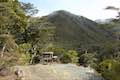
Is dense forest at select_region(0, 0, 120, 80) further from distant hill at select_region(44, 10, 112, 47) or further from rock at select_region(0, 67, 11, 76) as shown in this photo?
rock at select_region(0, 67, 11, 76)

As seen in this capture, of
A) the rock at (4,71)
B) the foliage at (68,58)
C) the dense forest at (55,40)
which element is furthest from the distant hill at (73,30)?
the rock at (4,71)

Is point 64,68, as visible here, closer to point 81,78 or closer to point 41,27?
point 81,78

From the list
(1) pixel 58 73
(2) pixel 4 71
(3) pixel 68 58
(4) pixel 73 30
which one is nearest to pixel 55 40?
(3) pixel 68 58

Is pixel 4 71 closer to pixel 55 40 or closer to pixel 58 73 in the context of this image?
pixel 58 73

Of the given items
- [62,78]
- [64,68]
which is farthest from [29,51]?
[62,78]

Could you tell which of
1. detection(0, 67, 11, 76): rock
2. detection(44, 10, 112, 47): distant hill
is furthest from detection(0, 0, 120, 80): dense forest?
detection(0, 67, 11, 76): rock

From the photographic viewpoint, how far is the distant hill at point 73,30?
37.8m

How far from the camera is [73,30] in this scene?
45406mm

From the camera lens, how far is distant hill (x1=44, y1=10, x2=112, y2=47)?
37.8 meters

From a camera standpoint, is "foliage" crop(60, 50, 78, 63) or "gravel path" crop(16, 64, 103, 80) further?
"foliage" crop(60, 50, 78, 63)

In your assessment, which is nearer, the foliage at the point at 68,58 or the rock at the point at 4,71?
the rock at the point at 4,71

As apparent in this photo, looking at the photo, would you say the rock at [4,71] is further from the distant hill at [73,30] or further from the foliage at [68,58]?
the distant hill at [73,30]

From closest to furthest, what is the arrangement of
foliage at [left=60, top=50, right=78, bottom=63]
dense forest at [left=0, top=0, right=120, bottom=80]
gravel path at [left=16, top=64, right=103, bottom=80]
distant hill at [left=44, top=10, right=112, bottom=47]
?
dense forest at [left=0, top=0, right=120, bottom=80]
gravel path at [left=16, top=64, right=103, bottom=80]
foliage at [left=60, top=50, right=78, bottom=63]
distant hill at [left=44, top=10, right=112, bottom=47]

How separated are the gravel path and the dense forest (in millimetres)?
748
